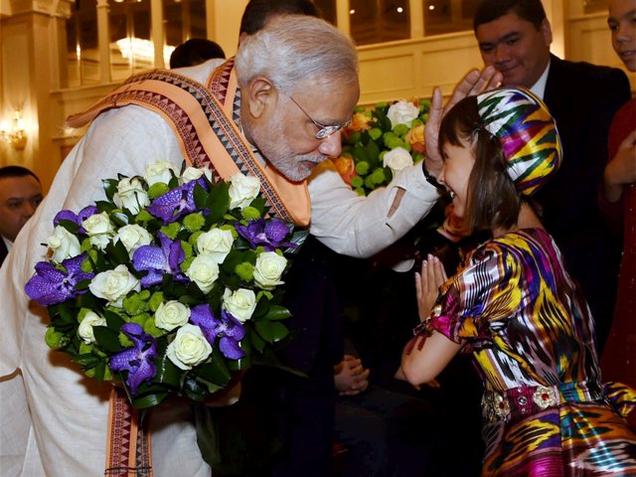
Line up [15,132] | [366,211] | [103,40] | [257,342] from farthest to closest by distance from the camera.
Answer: [103,40]
[15,132]
[366,211]
[257,342]

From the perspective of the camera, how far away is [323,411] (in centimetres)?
321

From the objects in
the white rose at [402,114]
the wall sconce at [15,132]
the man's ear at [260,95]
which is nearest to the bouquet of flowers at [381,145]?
the white rose at [402,114]

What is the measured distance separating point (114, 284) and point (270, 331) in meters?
0.33

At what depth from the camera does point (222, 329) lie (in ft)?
6.47

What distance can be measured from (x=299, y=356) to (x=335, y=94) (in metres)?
0.99

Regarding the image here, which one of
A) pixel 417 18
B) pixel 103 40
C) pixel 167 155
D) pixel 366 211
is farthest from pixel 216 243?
pixel 103 40

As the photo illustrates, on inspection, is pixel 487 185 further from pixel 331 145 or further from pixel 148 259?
pixel 148 259

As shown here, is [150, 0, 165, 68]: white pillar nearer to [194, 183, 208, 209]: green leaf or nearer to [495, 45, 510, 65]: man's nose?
[495, 45, 510, 65]: man's nose

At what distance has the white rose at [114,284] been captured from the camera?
6.38 ft

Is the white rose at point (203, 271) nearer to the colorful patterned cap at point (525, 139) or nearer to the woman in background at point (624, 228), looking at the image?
the colorful patterned cap at point (525, 139)

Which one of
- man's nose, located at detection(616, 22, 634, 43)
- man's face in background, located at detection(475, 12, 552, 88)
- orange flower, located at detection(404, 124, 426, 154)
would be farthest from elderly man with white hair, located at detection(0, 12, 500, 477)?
man's face in background, located at detection(475, 12, 552, 88)

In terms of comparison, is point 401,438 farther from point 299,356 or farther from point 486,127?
point 486,127

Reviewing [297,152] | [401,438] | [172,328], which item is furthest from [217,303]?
[401,438]

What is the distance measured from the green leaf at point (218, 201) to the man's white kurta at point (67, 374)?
0.29m
